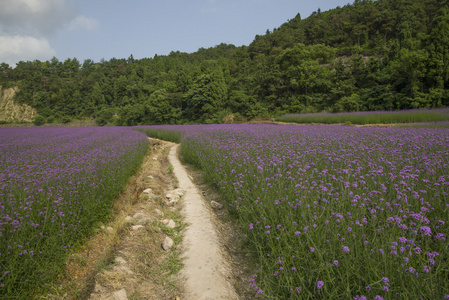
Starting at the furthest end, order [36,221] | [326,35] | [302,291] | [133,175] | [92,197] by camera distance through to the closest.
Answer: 1. [326,35]
2. [133,175]
3. [92,197]
4. [36,221]
5. [302,291]

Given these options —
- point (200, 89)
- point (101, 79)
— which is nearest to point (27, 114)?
point (101, 79)

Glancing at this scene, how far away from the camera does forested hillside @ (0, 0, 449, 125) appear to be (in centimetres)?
2008

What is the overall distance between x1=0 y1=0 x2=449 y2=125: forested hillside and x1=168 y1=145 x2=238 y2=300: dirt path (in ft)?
72.0

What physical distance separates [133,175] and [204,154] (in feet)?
7.84

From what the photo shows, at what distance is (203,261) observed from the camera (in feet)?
10.1

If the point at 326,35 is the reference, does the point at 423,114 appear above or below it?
below

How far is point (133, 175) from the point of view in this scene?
762 cm

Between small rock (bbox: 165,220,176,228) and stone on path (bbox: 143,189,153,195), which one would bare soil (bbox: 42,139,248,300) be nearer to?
small rock (bbox: 165,220,176,228)

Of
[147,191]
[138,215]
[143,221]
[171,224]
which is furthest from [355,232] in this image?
[147,191]

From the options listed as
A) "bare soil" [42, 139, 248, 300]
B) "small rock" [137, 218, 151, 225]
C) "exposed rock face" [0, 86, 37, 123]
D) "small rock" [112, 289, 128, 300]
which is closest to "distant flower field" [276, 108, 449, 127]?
"bare soil" [42, 139, 248, 300]

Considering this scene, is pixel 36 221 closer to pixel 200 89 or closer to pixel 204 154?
pixel 204 154

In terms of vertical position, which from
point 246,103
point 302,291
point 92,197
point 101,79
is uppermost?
point 101,79

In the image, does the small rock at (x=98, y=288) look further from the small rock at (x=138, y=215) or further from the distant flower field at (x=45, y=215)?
the small rock at (x=138, y=215)

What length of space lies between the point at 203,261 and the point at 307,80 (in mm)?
32589
